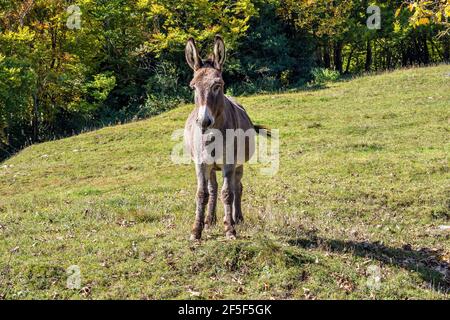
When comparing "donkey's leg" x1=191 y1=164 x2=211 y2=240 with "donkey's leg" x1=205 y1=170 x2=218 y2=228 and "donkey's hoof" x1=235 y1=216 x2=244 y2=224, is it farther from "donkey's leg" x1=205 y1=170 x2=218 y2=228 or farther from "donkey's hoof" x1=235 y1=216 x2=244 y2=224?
"donkey's hoof" x1=235 y1=216 x2=244 y2=224

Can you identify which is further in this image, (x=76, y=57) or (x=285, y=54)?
(x=285, y=54)

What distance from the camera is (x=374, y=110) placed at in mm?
29500

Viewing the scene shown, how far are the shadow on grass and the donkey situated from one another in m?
1.77

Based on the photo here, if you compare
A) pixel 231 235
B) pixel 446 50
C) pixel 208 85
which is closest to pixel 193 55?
pixel 208 85

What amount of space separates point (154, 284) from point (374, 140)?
1688 centimetres

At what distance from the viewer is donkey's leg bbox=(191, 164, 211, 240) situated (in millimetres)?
10094

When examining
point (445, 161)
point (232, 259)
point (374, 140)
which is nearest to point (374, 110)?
point (374, 140)

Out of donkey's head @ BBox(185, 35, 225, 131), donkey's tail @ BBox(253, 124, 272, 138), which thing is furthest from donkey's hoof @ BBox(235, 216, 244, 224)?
donkey's head @ BBox(185, 35, 225, 131)

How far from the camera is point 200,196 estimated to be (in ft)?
33.4

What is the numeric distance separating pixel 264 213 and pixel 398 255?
362 cm

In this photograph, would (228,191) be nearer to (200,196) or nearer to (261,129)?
(200,196)

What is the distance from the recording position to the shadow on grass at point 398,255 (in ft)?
33.0

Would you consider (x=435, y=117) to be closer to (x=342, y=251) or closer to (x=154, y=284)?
(x=342, y=251)
